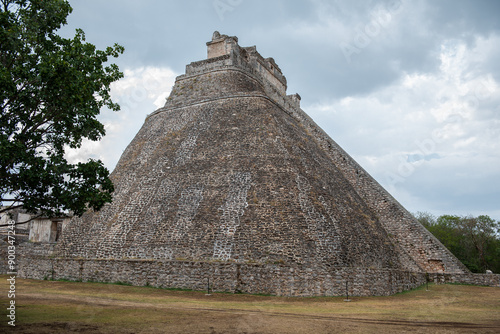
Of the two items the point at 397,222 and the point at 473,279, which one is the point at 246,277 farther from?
the point at 473,279

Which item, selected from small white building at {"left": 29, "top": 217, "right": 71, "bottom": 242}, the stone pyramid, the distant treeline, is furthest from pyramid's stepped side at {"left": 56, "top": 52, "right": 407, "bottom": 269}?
the distant treeline

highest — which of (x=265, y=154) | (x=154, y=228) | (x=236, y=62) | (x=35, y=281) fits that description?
(x=236, y=62)

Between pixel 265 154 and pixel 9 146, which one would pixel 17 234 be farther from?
pixel 9 146

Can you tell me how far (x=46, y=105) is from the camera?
28.1 ft

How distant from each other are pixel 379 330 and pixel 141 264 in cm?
1043

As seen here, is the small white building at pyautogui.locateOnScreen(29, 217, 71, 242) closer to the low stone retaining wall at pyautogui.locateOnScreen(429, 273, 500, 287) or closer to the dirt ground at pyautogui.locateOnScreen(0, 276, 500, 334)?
A: the dirt ground at pyautogui.locateOnScreen(0, 276, 500, 334)

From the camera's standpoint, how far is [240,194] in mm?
16406

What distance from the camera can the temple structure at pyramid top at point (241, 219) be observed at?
14.4 metres

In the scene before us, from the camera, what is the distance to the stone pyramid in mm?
14352

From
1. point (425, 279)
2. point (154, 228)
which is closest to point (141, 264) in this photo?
Answer: point (154, 228)

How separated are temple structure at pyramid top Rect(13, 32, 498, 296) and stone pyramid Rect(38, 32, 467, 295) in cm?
5

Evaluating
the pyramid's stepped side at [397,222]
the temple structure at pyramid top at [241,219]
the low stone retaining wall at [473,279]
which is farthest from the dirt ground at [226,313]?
the pyramid's stepped side at [397,222]

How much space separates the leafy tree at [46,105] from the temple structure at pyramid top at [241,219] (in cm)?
678

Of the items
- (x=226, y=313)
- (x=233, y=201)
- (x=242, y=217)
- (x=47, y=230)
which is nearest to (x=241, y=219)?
(x=242, y=217)
